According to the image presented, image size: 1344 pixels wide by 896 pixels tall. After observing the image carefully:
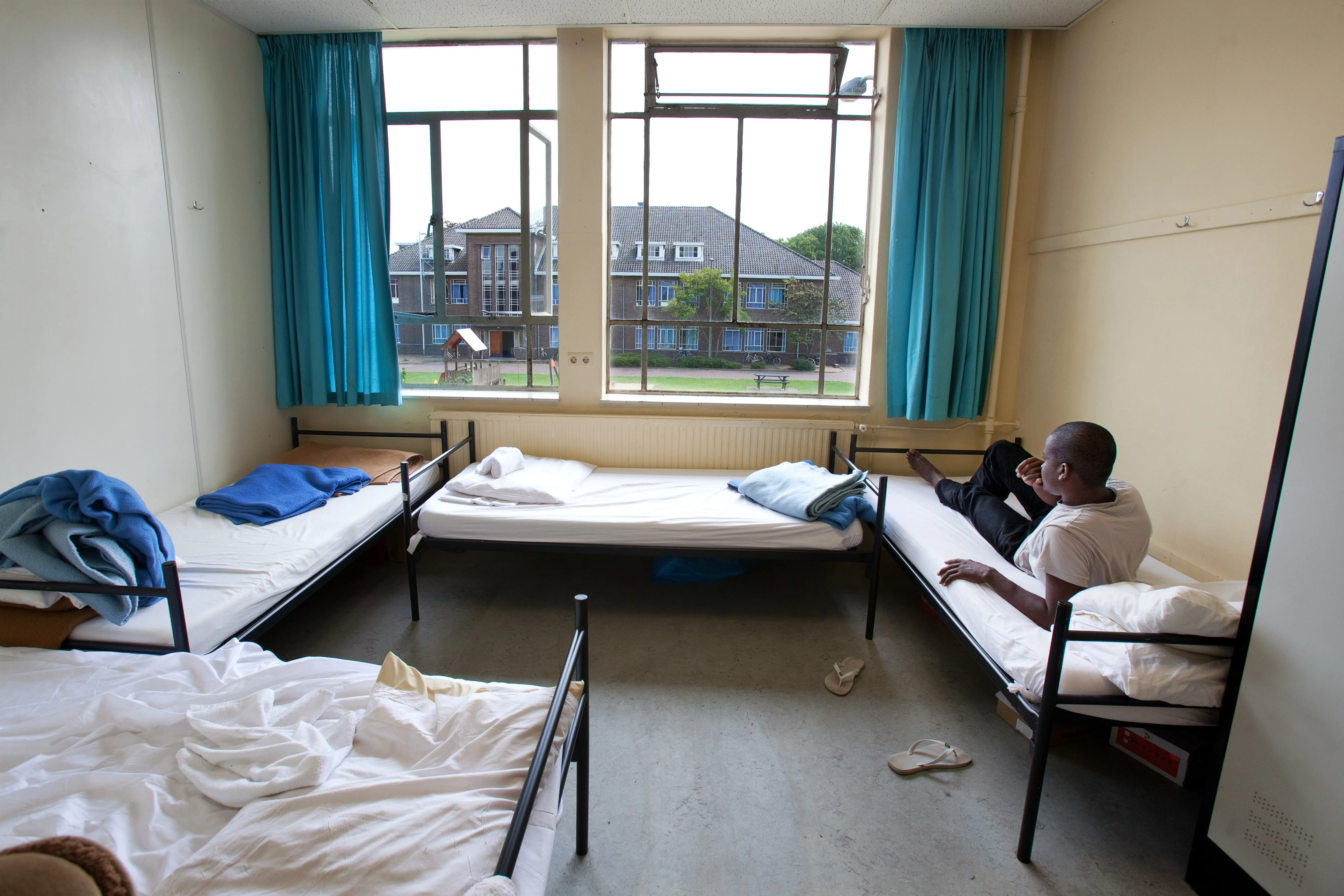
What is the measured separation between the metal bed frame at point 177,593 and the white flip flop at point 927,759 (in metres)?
2.08

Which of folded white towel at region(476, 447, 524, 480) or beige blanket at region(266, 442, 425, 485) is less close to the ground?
folded white towel at region(476, 447, 524, 480)

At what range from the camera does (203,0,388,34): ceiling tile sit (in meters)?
3.10

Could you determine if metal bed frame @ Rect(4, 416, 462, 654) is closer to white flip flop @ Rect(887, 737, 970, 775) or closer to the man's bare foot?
white flip flop @ Rect(887, 737, 970, 775)

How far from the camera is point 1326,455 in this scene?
1324mm

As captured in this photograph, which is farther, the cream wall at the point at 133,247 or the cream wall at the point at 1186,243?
the cream wall at the point at 133,247

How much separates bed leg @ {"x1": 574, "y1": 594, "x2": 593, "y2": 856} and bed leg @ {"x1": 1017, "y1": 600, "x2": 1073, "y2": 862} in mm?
1119

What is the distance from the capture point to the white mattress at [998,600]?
1677mm

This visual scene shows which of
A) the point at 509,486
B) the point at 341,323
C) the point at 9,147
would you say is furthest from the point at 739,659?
the point at 9,147

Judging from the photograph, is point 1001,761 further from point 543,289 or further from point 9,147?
point 9,147

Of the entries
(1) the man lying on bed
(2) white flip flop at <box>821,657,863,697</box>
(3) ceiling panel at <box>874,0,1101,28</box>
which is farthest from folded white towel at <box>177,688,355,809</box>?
(3) ceiling panel at <box>874,0,1101,28</box>

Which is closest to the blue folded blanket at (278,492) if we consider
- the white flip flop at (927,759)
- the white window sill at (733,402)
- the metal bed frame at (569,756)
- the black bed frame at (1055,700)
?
the white window sill at (733,402)

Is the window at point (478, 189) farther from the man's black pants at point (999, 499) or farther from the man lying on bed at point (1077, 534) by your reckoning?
the man lying on bed at point (1077, 534)

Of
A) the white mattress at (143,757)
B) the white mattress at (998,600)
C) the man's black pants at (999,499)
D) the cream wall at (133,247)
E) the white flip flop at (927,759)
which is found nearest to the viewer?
the white mattress at (143,757)

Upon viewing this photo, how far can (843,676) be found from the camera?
8.18ft
